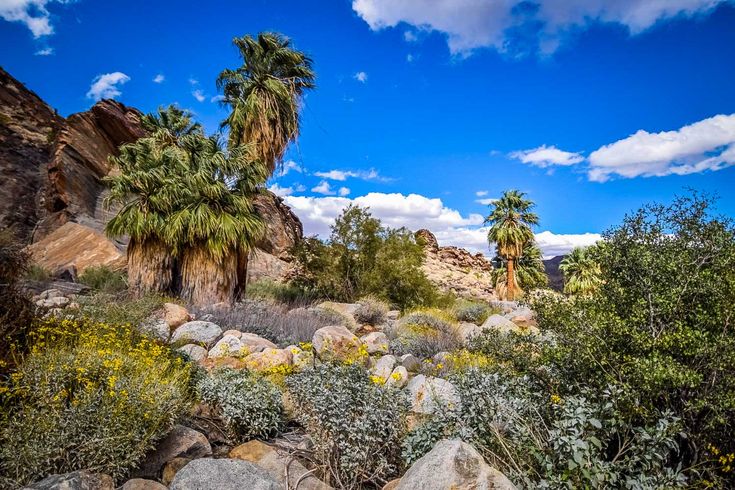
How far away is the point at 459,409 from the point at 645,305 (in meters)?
1.93

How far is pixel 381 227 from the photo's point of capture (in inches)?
648

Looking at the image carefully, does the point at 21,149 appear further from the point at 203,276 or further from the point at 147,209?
the point at 203,276

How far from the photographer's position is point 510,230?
94.9 ft

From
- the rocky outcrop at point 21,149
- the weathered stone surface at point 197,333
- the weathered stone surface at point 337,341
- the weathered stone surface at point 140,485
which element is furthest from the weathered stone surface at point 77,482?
the rocky outcrop at point 21,149

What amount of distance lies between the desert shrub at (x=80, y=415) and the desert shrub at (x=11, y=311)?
0.77 ft

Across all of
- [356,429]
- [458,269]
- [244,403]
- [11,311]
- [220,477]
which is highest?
[458,269]

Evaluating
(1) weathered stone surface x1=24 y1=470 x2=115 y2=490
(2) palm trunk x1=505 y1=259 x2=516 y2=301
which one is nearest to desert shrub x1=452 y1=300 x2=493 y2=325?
(1) weathered stone surface x1=24 y1=470 x2=115 y2=490

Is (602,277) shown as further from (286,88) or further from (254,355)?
(286,88)

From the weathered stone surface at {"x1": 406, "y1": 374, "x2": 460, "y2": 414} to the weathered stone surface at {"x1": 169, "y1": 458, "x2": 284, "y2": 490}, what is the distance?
155 cm

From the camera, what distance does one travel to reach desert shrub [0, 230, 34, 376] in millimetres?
3941

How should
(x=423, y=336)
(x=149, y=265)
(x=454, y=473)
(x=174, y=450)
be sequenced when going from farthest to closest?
1. (x=149, y=265)
2. (x=423, y=336)
3. (x=174, y=450)
4. (x=454, y=473)

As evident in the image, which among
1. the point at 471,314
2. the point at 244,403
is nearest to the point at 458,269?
the point at 471,314

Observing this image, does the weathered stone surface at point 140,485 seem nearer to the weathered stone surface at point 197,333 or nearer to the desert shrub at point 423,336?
the weathered stone surface at point 197,333

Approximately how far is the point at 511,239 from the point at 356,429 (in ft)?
90.7
